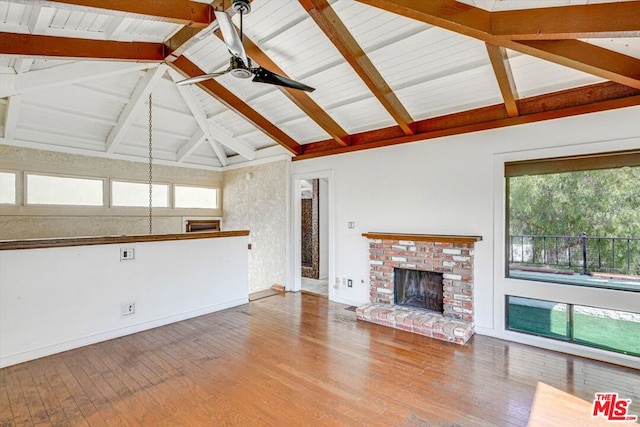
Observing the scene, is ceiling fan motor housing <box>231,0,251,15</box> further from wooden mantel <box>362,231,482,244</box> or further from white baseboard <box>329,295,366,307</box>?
white baseboard <box>329,295,366,307</box>

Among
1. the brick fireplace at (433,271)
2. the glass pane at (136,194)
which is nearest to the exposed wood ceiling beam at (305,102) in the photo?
the brick fireplace at (433,271)

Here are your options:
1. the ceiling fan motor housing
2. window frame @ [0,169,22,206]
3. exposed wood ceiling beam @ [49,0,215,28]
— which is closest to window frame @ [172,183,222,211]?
window frame @ [0,169,22,206]

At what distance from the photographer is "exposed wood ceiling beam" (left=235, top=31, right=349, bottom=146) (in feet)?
12.1

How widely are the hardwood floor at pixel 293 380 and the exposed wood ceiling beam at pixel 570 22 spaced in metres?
2.84

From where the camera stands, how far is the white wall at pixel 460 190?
328 cm

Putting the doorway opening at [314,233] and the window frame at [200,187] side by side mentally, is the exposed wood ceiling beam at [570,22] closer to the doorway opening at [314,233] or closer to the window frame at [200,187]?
the doorway opening at [314,233]

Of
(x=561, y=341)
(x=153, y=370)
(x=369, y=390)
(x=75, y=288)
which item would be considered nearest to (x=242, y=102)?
(x=75, y=288)

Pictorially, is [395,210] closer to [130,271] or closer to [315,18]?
[315,18]

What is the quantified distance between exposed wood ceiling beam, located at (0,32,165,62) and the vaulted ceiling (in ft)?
0.04

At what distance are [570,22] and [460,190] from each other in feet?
7.10

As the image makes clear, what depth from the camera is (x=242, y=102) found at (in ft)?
16.3

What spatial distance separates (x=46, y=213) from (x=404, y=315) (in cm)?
618

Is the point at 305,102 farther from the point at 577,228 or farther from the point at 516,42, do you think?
the point at 577,228

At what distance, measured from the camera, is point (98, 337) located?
3.68 m
